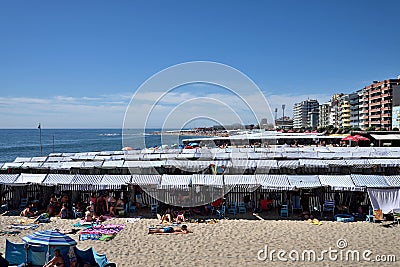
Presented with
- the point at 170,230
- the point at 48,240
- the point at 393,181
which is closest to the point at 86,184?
the point at 170,230

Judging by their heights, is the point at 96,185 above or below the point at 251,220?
above

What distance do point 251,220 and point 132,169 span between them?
8258 mm

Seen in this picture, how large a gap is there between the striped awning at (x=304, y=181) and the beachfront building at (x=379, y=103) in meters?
72.3

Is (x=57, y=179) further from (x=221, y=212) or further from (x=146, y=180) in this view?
(x=221, y=212)

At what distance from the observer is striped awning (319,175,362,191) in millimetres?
13898

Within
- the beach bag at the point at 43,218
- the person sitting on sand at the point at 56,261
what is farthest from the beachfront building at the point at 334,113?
the person sitting on sand at the point at 56,261

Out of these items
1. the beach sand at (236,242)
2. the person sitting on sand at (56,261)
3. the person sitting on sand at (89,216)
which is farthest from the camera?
the person sitting on sand at (89,216)

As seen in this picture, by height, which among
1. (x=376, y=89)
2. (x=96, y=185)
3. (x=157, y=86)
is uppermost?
(x=376, y=89)

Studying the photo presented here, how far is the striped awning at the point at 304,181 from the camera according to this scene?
46.7 ft

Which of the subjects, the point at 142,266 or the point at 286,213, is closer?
the point at 142,266

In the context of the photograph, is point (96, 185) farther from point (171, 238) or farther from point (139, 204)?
point (171, 238)

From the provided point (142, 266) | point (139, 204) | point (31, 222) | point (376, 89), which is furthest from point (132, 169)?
point (376, 89)

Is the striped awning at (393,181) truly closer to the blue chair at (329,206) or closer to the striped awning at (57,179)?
the blue chair at (329,206)

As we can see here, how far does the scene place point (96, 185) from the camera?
1502 cm
